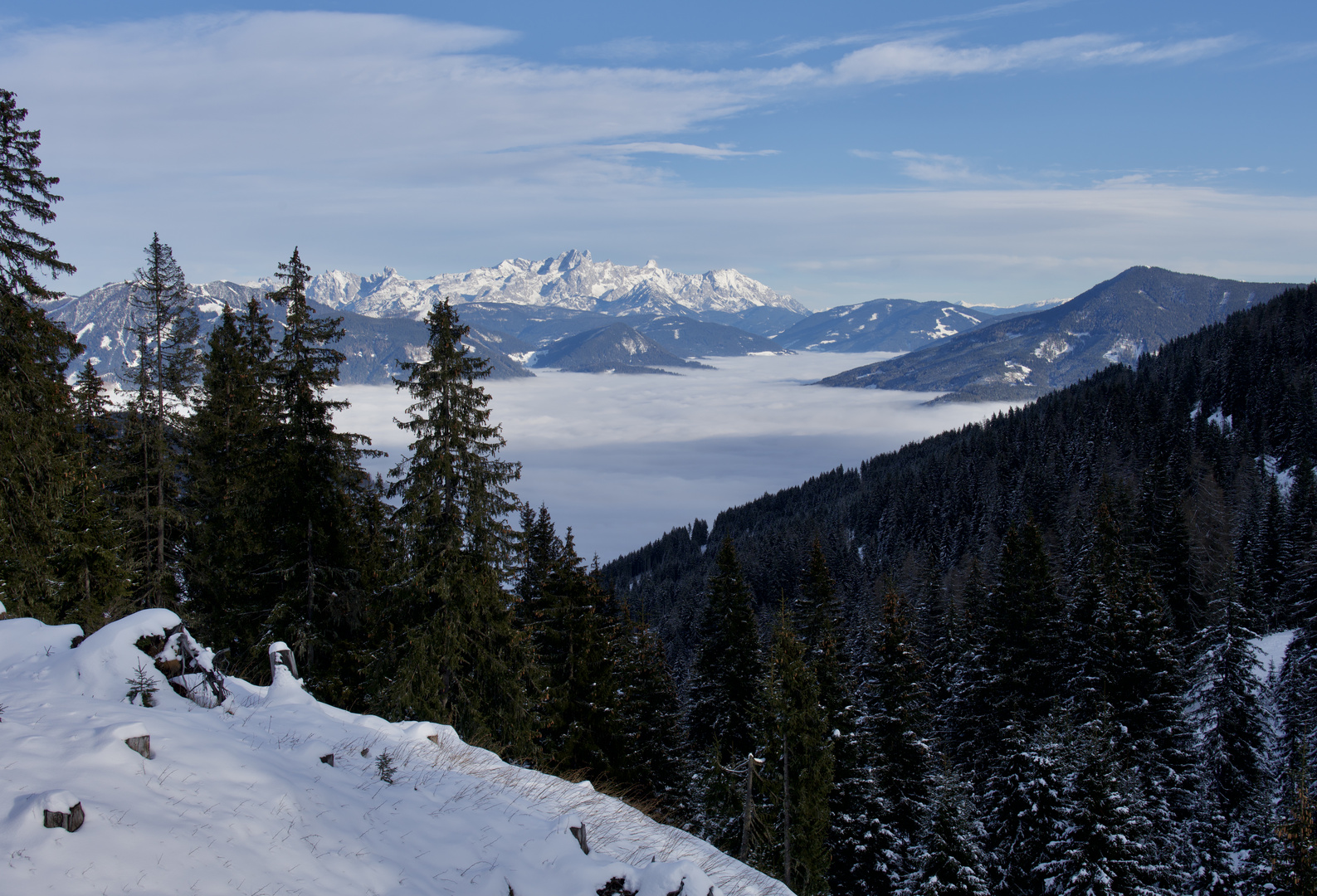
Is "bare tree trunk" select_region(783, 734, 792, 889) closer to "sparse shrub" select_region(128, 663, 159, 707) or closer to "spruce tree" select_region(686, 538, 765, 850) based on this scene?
"spruce tree" select_region(686, 538, 765, 850)

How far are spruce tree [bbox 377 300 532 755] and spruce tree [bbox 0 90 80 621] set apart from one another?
7.58 meters

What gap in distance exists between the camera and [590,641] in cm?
2370

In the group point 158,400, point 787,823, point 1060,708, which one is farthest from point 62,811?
point 1060,708

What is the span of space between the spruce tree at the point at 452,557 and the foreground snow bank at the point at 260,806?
7043mm

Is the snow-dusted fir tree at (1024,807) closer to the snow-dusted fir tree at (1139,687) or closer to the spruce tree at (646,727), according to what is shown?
the snow-dusted fir tree at (1139,687)

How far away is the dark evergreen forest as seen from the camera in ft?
60.6

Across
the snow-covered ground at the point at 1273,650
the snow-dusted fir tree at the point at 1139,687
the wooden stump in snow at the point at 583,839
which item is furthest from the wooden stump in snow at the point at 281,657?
the snow-covered ground at the point at 1273,650

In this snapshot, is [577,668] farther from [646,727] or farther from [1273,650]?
[1273,650]

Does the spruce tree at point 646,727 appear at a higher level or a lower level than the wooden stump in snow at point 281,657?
lower

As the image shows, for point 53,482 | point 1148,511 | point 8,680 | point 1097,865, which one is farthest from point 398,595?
point 1148,511

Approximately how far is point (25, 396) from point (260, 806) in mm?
15035

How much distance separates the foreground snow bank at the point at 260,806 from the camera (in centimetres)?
571

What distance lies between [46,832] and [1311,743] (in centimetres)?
4332

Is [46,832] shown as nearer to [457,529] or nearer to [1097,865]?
[457,529]
